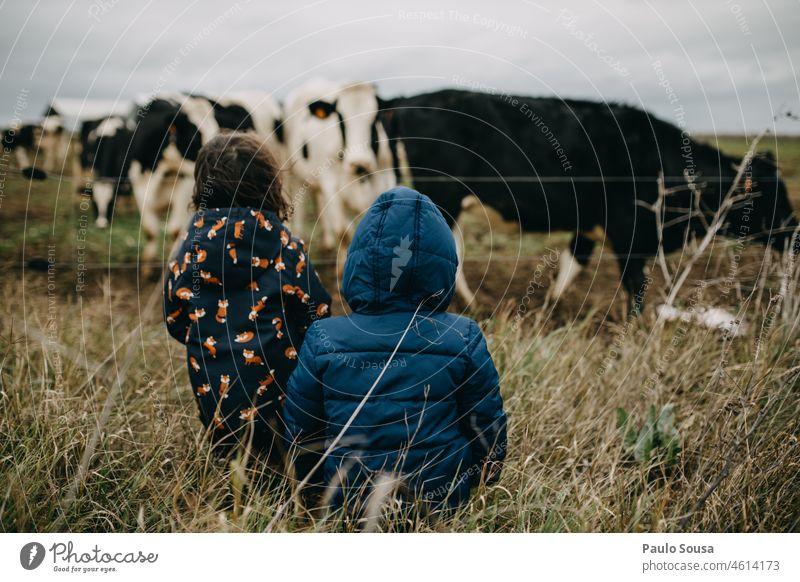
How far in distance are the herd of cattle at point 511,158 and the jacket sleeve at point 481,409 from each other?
2.24m

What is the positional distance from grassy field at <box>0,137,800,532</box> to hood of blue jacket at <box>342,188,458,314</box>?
531 millimetres

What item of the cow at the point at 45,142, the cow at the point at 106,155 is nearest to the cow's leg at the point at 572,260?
the cow at the point at 106,155

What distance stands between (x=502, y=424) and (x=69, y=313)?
2.29 metres

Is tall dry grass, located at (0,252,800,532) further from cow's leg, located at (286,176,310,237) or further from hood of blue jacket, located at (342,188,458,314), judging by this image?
cow's leg, located at (286,176,310,237)

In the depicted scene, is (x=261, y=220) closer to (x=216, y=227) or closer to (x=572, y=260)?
(x=216, y=227)

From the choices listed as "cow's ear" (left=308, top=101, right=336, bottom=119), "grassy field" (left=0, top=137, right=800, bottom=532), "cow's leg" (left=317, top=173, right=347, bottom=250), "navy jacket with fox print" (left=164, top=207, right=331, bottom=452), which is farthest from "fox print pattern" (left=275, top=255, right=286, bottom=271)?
"cow's ear" (left=308, top=101, right=336, bottom=119)

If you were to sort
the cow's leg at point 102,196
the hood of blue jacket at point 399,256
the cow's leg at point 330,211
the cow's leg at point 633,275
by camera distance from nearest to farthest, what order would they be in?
the hood of blue jacket at point 399,256, the cow's leg at point 633,275, the cow's leg at point 330,211, the cow's leg at point 102,196

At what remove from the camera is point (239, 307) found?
1.54 metres

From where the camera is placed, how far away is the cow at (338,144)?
385 centimetres

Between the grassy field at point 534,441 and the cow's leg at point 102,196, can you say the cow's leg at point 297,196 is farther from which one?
the grassy field at point 534,441

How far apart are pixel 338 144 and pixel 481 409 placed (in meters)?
2.98

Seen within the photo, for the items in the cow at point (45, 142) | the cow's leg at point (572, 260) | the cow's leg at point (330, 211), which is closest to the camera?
the cow's leg at point (572, 260)

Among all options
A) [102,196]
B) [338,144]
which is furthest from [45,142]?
[338,144]
